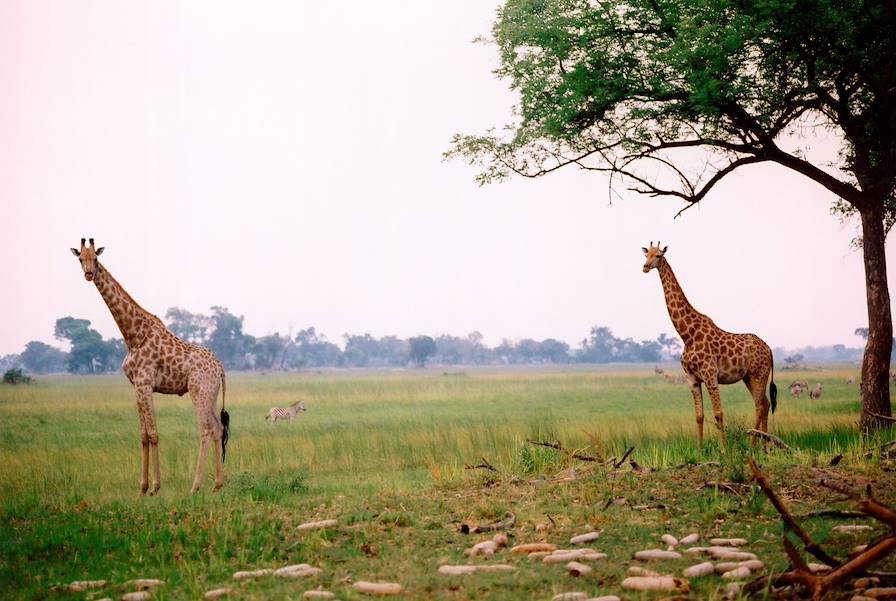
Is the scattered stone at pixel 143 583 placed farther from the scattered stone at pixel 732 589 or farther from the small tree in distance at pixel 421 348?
the small tree in distance at pixel 421 348

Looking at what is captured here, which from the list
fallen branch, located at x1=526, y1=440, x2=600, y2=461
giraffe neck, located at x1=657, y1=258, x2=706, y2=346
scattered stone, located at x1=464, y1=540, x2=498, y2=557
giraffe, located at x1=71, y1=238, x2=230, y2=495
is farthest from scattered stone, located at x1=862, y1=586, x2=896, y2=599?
giraffe, located at x1=71, y1=238, x2=230, y2=495

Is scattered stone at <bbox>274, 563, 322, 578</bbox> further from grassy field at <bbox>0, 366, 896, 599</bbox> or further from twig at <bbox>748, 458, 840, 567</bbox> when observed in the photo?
twig at <bbox>748, 458, 840, 567</bbox>

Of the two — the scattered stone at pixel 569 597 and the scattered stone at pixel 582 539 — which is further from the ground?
the scattered stone at pixel 582 539

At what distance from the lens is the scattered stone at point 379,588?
23.6ft

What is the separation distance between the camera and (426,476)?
15.1 metres

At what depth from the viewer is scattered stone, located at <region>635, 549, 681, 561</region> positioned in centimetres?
794

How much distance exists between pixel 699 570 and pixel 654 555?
24.0 inches

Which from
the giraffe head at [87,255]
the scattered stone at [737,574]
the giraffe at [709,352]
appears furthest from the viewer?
the giraffe at [709,352]

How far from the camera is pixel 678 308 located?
50.9ft

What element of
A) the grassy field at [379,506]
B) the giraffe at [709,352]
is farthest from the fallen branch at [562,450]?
the giraffe at [709,352]

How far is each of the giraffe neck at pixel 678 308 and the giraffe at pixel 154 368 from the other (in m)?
7.34

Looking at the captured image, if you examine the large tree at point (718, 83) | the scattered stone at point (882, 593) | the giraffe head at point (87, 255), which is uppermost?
the large tree at point (718, 83)

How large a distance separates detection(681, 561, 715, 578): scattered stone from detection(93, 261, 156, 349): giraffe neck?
8589 millimetres

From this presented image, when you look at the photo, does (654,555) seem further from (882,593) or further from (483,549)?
(882,593)
